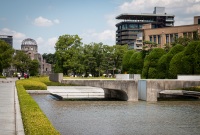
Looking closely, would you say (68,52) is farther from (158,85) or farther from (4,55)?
(158,85)

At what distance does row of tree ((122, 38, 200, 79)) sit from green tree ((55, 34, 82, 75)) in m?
15.4

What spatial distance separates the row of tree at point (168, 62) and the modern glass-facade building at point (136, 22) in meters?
76.6

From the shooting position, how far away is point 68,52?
92.4 metres

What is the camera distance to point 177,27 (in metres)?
98.6

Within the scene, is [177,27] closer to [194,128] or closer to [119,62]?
[119,62]

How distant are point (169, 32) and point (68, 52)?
2979 centimetres

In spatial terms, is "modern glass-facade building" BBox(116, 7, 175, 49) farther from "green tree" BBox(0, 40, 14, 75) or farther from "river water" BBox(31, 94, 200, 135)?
"river water" BBox(31, 94, 200, 135)

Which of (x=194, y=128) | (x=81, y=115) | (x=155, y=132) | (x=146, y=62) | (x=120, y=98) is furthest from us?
(x=146, y=62)

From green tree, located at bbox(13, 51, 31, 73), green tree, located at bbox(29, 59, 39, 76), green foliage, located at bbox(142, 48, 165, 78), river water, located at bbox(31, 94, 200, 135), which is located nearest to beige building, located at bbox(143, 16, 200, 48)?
green foliage, located at bbox(142, 48, 165, 78)

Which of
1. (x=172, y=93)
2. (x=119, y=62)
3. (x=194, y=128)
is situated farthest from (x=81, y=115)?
(x=119, y=62)

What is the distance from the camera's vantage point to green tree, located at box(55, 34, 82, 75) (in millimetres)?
91531

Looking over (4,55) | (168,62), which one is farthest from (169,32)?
(4,55)

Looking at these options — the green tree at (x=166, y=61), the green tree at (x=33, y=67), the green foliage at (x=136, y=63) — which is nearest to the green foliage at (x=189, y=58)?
the green tree at (x=166, y=61)

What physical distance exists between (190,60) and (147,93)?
21.0 metres
